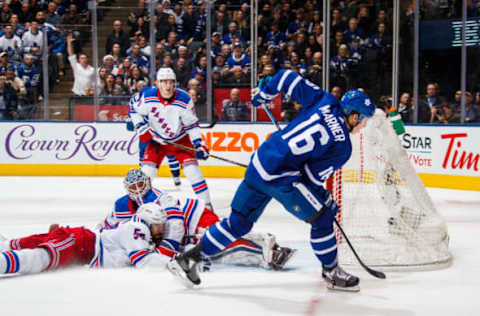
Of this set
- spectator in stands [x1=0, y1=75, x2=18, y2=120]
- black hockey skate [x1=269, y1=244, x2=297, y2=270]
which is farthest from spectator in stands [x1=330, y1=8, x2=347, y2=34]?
black hockey skate [x1=269, y1=244, x2=297, y2=270]

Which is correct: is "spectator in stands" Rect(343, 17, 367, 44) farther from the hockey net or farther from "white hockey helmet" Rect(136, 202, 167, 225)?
"white hockey helmet" Rect(136, 202, 167, 225)

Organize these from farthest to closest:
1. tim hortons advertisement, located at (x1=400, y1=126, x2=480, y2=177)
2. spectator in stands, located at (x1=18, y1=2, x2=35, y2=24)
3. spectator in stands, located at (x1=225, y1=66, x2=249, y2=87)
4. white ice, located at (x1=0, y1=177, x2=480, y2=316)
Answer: spectator in stands, located at (x1=18, y1=2, x2=35, y2=24)
spectator in stands, located at (x1=225, y1=66, x2=249, y2=87)
tim hortons advertisement, located at (x1=400, y1=126, x2=480, y2=177)
white ice, located at (x1=0, y1=177, x2=480, y2=316)

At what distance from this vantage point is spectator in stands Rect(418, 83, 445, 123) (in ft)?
28.1

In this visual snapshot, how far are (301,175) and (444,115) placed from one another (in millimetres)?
5798

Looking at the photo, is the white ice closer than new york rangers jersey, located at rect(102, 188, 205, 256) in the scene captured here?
Yes

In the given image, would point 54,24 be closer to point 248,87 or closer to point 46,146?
point 46,146

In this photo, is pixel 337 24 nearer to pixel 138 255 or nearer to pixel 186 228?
pixel 186 228

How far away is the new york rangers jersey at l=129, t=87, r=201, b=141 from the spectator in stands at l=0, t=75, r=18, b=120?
406 cm

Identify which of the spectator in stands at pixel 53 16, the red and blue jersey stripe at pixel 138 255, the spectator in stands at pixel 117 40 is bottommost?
the red and blue jersey stripe at pixel 138 255

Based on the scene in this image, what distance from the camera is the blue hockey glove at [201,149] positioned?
560cm

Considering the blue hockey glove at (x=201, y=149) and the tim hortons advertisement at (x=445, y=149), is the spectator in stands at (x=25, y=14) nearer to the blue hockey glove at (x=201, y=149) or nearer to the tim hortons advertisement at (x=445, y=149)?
the blue hockey glove at (x=201, y=149)

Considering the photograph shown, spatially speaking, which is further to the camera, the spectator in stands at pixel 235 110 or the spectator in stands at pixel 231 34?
the spectator in stands at pixel 231 34

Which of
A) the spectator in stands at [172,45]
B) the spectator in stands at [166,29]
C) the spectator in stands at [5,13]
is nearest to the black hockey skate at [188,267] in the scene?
the spectator in stands at [172,45]

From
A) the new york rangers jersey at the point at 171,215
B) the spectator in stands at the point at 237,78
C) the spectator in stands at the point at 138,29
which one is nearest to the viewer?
the new york rangers jersey at the point at 171,215
